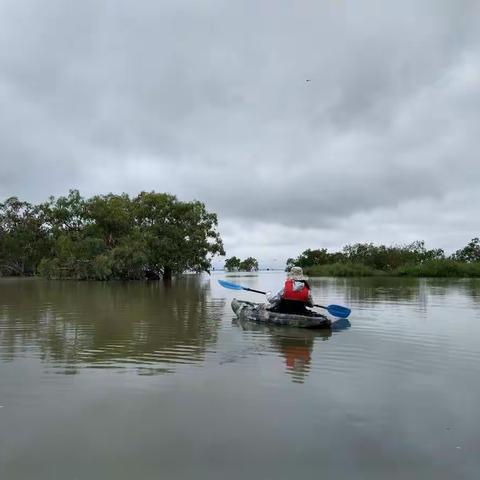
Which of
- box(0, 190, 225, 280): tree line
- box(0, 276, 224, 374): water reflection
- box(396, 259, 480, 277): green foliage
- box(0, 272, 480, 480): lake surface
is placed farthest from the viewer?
box(396, 259, 480, 277): green foliage

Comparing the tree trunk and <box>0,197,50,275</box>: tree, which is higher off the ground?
<box>0,197,50,275</box>: tree

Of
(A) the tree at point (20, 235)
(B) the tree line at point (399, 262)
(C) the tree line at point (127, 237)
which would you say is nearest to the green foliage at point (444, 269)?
(B) the tree line at point (399, 262)

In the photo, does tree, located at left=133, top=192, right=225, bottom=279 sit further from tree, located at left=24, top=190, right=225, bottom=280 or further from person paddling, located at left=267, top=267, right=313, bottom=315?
person paddling, located at left=267, top=267, right=313, bottom=315

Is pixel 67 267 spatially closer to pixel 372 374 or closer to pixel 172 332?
pixel 172 332

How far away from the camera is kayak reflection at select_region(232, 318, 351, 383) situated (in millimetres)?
9164

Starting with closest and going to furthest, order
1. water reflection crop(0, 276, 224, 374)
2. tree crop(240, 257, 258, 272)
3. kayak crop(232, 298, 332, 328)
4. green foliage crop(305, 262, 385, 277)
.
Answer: water reflection crop(0, 276, 224, 374) < kayak crop(232, 298, 332, 328) < green foliage crop(305, 262, 385, 277) < tree crop(240, 257, 258, 272)

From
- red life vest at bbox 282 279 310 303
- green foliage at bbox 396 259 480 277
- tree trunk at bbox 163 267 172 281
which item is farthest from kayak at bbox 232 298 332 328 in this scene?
green foliage at bbox 396 259 480 277

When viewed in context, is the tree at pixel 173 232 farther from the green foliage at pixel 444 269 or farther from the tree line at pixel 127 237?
the green foliage at pixel 444 269

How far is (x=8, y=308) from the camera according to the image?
19.5m

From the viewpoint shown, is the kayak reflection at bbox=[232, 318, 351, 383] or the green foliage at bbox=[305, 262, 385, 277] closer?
the kayak reflection at bbox=[232, 318, 351, 383]

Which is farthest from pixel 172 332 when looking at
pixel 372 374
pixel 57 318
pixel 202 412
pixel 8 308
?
pixel 8 308

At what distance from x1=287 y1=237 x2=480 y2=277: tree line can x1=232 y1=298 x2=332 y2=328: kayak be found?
5713 centimetres

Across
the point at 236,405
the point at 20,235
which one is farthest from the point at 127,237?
the point at 236,405

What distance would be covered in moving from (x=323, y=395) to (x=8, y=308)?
1600cm
